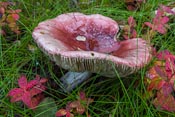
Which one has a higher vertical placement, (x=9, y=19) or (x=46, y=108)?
(x=9, y=19)

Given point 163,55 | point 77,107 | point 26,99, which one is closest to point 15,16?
point 26,99

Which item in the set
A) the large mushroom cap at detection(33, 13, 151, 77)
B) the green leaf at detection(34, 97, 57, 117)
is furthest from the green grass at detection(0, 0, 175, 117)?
the large mushroom cap at detection(33, 13, 151, 77)

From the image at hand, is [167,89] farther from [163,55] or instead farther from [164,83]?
[163,55]

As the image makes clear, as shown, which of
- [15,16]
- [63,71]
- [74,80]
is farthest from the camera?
[15,16]

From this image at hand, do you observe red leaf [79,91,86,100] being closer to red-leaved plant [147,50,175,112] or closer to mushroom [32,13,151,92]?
mushroom [32,13,151,92]

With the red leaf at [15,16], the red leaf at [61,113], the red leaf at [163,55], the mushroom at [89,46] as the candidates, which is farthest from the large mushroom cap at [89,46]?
the red leaf at [15,16]
